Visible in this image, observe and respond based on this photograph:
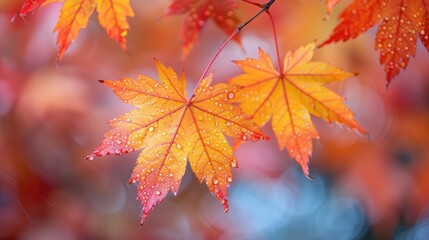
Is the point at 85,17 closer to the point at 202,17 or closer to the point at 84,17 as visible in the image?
the point at 84,17

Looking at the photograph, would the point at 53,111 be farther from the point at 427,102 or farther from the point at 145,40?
the point at 427,102

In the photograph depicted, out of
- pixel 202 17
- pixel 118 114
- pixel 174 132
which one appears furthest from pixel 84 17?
pixel 118 114

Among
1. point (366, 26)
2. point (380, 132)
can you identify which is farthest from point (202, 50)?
point (366, 26)

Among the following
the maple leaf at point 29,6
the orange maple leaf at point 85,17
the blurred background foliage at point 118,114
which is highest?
the maple leaf at point 29,6

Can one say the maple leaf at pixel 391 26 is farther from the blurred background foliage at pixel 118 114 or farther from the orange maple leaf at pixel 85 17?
the blurred background foliage at pixel 118 114

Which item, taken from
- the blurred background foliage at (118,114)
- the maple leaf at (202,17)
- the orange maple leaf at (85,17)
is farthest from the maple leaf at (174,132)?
the blurred background foliage at (118,114)

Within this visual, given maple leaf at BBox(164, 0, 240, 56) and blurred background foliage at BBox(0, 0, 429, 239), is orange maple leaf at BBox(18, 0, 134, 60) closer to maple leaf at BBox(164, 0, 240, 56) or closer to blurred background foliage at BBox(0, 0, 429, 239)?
maple leaf at BBox(164, 0, 240, 56)

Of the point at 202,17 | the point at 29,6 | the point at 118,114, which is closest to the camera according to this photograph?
the point at 29,6
